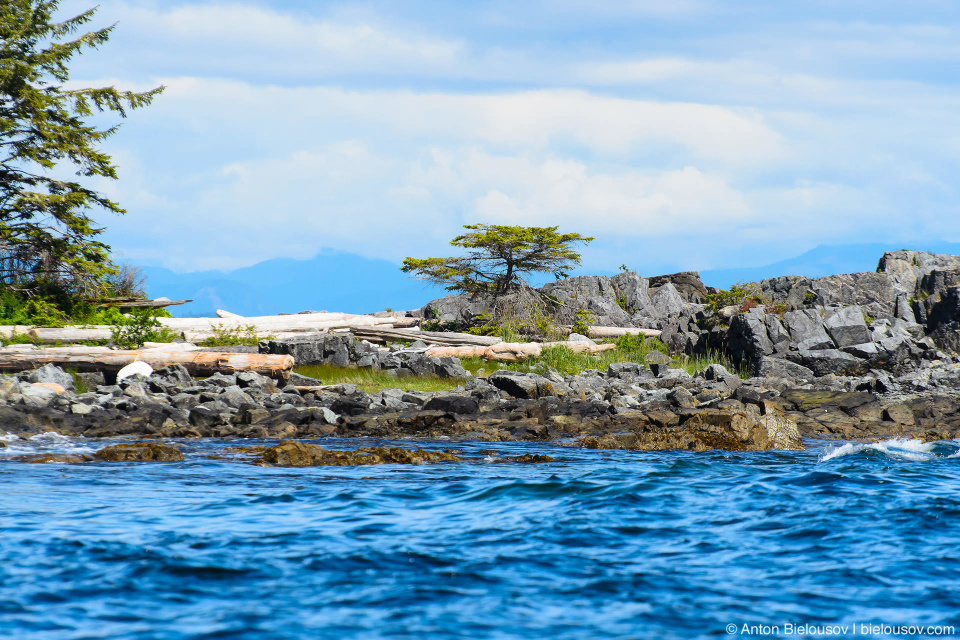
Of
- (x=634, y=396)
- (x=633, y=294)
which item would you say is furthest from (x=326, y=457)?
(x=633, y=294)

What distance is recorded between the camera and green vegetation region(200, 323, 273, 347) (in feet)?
76.8

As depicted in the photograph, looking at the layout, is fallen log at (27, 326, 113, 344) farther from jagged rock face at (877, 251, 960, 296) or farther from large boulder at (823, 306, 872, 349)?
jagged rock face at (877, 251, 960, 296)

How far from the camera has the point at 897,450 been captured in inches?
462

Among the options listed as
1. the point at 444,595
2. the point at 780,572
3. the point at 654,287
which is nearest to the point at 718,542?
the point at 780,572

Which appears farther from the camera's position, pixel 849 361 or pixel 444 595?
pixel 849 361

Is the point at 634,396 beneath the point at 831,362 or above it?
beneath

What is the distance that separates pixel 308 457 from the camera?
10.4 meters

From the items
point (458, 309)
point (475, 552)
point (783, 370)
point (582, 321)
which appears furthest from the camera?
point (458, 309)

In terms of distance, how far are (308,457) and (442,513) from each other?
11.5 feet

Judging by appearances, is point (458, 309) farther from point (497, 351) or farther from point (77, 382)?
point (77, 382)

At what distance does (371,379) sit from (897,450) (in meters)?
12.2

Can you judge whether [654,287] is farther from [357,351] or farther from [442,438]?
[442,438]

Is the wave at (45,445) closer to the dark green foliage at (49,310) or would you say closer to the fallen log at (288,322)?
the fallen log at (288,322)

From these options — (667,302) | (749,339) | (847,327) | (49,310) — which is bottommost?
(749,339)
